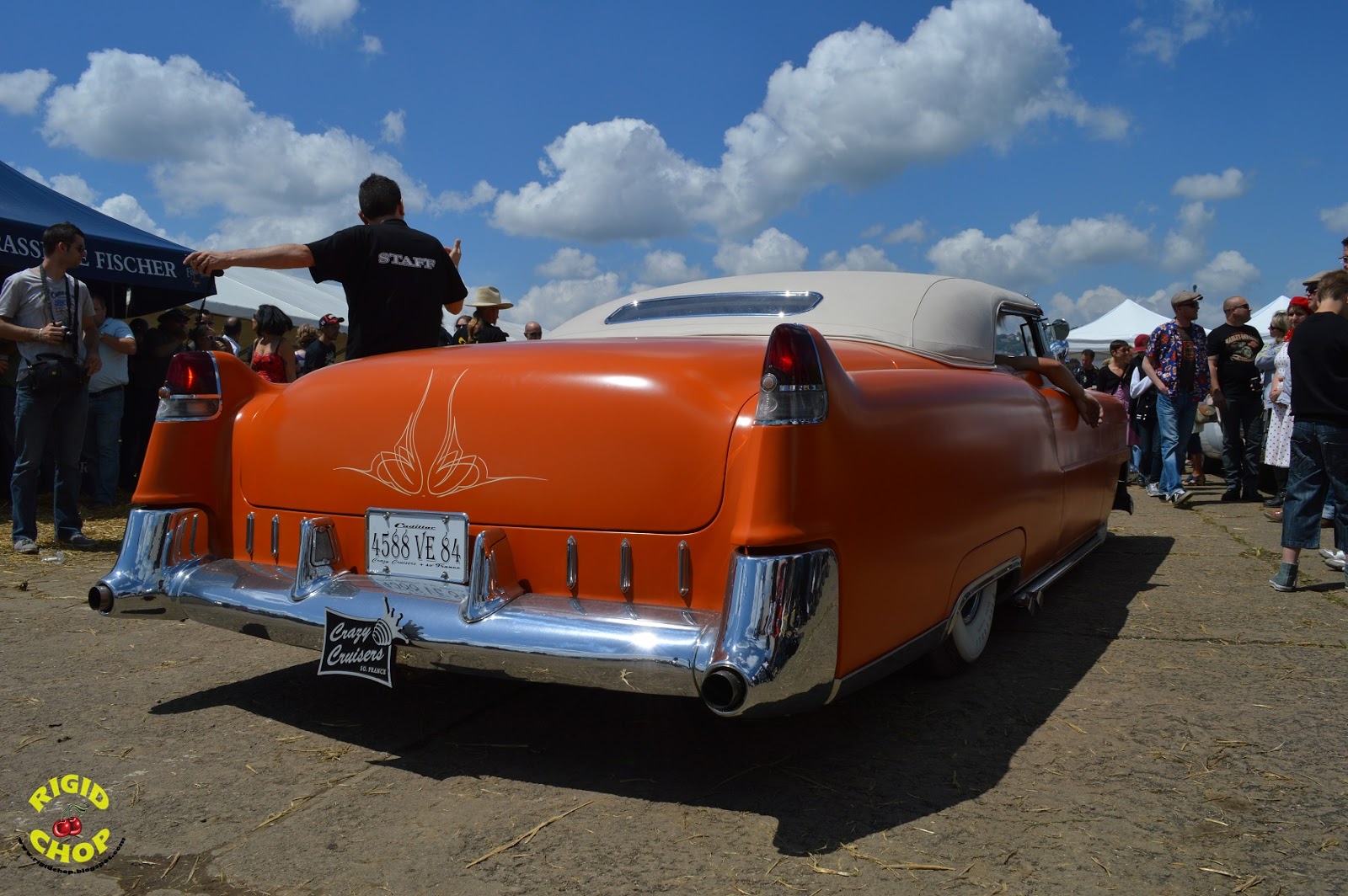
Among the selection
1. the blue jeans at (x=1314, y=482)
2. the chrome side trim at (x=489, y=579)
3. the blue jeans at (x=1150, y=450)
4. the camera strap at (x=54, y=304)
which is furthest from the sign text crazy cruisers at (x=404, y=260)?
the blue jeans at (x=1150, y=450)

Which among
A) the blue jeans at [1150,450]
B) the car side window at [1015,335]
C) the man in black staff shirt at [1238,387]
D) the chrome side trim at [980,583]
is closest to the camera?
the chrome side trim at [980,583]

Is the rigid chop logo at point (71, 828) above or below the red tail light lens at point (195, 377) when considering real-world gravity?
below

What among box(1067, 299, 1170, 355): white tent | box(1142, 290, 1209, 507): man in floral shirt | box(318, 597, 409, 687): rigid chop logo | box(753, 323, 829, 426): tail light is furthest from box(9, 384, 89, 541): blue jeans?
box(1067, 299, 1170, 355): white tent

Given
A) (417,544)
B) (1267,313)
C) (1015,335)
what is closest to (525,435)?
(417,544)

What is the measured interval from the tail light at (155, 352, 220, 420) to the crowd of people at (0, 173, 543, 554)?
354mm

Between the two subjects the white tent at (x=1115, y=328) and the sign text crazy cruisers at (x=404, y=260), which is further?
the white tent at (x=1115, y=328)

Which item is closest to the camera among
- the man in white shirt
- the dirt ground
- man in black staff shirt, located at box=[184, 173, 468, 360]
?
the dirt ground

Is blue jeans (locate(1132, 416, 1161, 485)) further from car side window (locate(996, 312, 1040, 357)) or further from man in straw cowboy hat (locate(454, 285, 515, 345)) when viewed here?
man in straw cowboy hat (locate(454, 285, 515, 345))

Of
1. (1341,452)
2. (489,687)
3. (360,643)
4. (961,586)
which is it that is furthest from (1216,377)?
(360,643)

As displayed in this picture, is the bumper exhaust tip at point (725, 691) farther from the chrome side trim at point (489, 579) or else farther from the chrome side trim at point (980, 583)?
the chrome side trim at point (980, 583)

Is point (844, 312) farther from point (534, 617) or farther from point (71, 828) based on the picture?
point (71, 828)

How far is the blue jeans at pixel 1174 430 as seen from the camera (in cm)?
831

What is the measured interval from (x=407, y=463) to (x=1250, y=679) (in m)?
2.73

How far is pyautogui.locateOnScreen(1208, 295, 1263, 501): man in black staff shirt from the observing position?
8.69 meters
